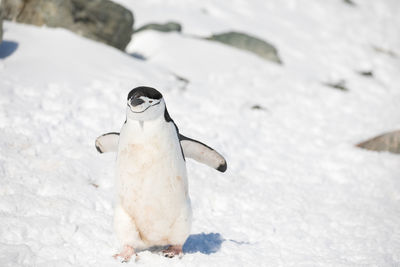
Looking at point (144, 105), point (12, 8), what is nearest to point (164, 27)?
point (12, 8)

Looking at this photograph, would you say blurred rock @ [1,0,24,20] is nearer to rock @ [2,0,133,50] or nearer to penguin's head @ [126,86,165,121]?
rock @ [2,0,133,50]

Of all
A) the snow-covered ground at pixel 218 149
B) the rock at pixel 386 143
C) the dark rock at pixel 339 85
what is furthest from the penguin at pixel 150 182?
the dark rock at pixel 339 85

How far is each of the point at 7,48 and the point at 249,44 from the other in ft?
20.1

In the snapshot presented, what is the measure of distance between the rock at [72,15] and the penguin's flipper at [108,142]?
498cm

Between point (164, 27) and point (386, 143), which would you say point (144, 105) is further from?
point (164, 27)

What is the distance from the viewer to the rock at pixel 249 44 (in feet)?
33.5

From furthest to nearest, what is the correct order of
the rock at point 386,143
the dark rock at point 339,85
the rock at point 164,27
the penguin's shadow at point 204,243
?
the rock at point 164,27 < the dark rock at point 339,85 < the rock at point 386,143 < the penguin's shadow at point 204,243

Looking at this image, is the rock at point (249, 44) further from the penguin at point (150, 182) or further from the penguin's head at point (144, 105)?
the penguin's head at point (144, 105)

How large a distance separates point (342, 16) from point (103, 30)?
430 inches

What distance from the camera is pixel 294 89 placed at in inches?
342

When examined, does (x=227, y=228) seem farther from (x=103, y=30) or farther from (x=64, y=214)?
(x=103, y=30)

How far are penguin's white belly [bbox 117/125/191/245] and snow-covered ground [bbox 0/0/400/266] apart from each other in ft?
0.84

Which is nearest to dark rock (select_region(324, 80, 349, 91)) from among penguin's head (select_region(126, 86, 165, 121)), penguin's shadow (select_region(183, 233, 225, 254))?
penguin's shadow (select_region(183, 233, 225, 254))

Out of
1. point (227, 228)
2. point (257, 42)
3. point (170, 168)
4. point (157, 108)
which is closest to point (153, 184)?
point (170, 168)
